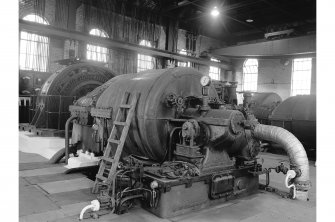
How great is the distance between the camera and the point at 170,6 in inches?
490

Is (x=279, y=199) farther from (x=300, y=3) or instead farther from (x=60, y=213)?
(x=300, y=3)

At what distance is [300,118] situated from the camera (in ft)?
24.9

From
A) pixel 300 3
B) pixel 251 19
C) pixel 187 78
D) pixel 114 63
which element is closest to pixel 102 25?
pixel 114 63

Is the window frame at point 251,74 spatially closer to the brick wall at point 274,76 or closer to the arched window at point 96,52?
the brick wall at point 274,76

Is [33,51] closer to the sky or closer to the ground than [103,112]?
closer to the sky

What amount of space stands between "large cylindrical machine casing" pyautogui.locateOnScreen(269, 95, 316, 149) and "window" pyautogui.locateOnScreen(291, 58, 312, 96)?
25.8 ft

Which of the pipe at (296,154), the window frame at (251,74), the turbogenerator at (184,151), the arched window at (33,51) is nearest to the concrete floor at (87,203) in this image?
the turbogenerator at (184,151)

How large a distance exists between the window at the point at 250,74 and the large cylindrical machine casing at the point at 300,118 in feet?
Result: 31.3

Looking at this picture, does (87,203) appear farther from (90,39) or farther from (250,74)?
(250,74)

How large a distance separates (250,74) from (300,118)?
10496 millimetres

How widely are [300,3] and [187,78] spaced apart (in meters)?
10.7

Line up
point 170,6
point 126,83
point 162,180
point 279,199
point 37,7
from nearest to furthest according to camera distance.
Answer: point 162,180 → point 279,199 → point 126,83 → point 37,7 → point 170,6

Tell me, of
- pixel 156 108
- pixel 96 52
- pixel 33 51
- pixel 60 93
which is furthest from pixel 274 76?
pixel 156 108

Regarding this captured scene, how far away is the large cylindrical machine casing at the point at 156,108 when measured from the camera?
152 inches
